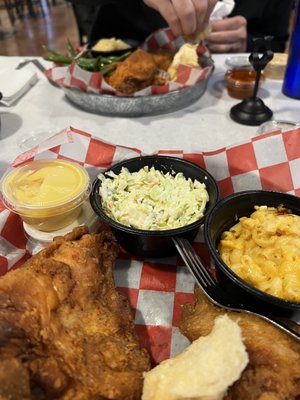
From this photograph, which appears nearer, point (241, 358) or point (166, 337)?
point (241, 358)

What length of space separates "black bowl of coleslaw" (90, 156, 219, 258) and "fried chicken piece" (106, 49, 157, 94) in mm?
1028

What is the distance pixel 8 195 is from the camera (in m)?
1.71

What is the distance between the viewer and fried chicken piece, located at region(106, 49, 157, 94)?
9.17 feet

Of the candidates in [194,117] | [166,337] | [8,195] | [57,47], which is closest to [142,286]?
[166,337]

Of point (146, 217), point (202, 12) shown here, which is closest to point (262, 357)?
point (146, 217)

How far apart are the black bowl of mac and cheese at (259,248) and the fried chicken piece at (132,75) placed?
1.50 m

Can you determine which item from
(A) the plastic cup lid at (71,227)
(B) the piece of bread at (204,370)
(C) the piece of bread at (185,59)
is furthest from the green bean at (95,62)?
(B) the piece of bread at (204,370)

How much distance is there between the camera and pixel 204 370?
3.49 ft

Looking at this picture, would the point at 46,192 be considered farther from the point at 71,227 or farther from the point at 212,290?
the point at 212,290

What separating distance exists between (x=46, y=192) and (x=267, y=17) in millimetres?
3715

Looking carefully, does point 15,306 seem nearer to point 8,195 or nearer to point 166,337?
point 166,337

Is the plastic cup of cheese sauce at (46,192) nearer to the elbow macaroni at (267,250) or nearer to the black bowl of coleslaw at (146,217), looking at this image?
the black bowl of coleslaw at (146,217)

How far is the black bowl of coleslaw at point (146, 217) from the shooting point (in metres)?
1.60

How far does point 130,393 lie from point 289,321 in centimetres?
61
